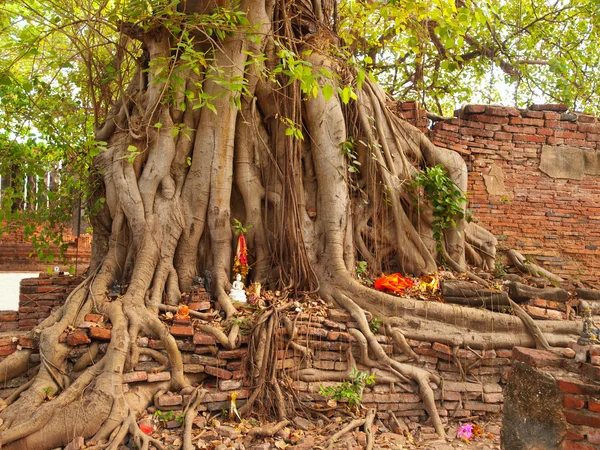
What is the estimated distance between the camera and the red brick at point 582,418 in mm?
2762

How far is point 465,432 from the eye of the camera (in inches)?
169

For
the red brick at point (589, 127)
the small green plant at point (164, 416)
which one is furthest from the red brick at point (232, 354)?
the red brick at point (589, 127)

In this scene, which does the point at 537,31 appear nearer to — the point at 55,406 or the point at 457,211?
the point at 457,211

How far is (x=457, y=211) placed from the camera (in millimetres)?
5785

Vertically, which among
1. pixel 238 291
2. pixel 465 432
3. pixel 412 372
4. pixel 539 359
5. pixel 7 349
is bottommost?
pixel 465 432

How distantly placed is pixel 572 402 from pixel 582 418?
0.28 feet

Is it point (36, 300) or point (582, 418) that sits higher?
point (36, 300)

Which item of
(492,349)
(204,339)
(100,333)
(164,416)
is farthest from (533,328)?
(100,333)

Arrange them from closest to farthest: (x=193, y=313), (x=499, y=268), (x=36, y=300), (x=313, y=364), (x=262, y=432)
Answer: (x=262, y=432)
(x=313, y=364)
(x=193, y=313)
(x=36, y=300)
(x=499, y=268)

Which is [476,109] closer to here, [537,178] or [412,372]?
[537,178]

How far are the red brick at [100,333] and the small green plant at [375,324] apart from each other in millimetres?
2142

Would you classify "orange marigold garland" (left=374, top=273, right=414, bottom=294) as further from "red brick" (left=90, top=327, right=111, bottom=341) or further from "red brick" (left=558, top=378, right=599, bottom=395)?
"red brick" (left=90, top=327, right=111, bottom=341)

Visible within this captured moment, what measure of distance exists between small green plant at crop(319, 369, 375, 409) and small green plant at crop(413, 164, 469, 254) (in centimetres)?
196

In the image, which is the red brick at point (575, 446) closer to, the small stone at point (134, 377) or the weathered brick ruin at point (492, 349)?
the weathered brick ruin at point (492, 349)
